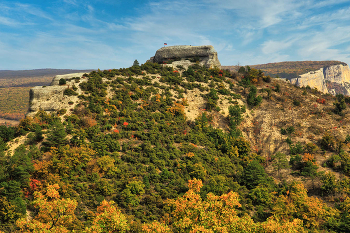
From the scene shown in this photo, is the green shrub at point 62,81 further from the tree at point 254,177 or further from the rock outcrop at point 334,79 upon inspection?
the rock outcrop at point 334,79

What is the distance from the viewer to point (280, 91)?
5675cm

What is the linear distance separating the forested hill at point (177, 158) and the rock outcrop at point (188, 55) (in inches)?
222

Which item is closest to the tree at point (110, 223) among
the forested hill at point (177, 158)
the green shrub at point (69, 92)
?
the forested hill at point (177, 158)

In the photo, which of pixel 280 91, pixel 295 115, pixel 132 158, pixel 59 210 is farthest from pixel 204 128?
pixel 59 210

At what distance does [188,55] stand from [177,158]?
4318 cm

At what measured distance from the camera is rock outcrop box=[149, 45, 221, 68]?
65.2 m

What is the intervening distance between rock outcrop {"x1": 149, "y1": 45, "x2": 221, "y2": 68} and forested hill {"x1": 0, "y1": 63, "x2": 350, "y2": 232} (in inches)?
222

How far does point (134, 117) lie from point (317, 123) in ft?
132

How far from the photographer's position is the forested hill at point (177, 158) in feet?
50.5

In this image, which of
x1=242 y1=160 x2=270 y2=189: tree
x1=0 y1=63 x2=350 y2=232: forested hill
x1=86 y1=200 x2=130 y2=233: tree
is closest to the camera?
x1=86 y1=200 x2=130 y2=233: tree

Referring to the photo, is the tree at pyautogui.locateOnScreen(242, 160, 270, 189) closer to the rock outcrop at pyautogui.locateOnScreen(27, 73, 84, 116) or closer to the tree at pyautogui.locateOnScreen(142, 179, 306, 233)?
the tree at pyautogui.locateOnScreen(142, 179, 306, 233)

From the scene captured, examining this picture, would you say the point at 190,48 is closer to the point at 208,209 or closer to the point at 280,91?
the point at 280,91

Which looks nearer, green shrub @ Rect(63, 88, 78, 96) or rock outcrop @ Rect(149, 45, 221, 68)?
green shrub @ Rect(63, 88, 78, 96)

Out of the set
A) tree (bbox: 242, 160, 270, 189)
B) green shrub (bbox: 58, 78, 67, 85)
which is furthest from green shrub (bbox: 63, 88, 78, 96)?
tree (bbox: 242, 160, 270, 189)
